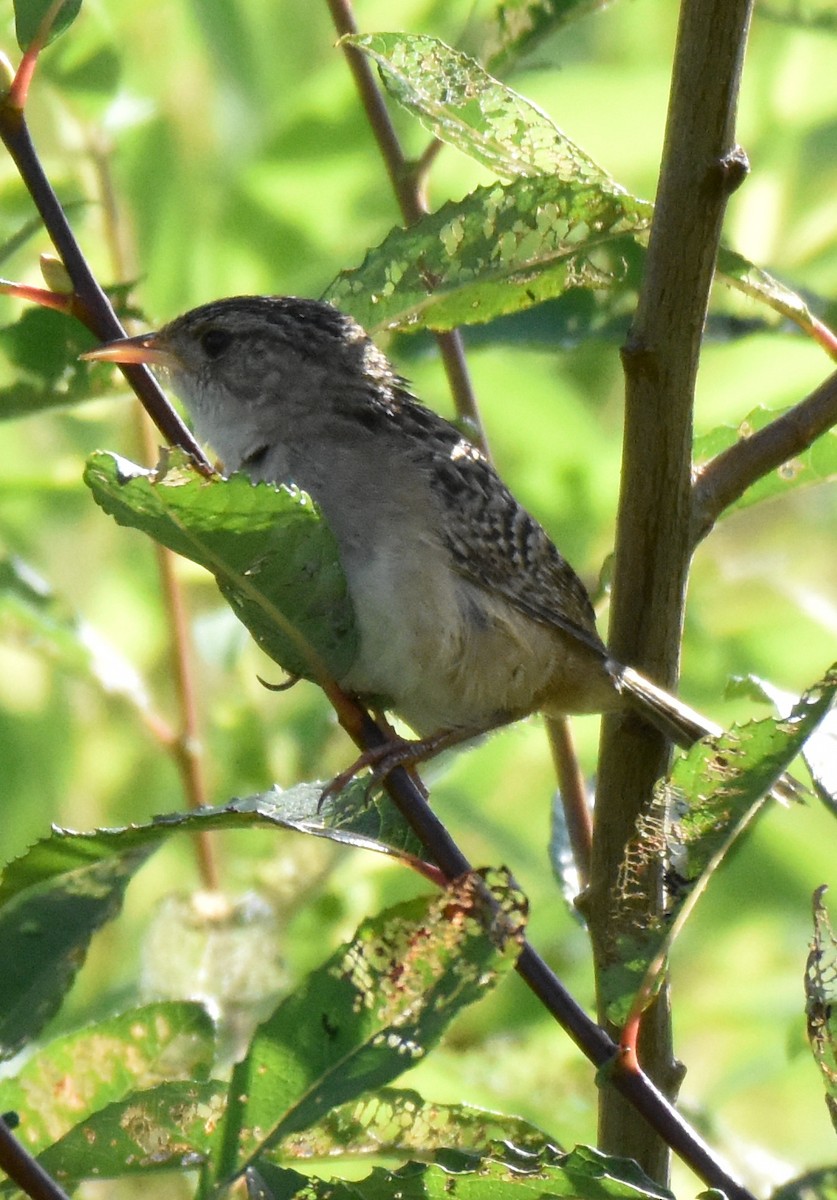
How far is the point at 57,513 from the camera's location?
4.04 metres

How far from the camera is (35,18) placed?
1.85m

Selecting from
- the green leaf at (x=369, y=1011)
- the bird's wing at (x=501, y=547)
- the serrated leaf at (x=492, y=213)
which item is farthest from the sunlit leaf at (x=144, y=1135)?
the bird's wing at (x=501, y=547)

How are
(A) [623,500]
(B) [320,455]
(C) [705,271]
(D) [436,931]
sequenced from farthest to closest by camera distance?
(B) [320,455]
(A) [623,500]
(C) [705,271]
(D) [436,931]

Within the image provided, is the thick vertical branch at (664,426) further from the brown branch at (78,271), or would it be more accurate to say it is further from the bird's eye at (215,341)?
the bird's eye at (215,341)

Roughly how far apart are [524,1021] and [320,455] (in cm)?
Answer: 131

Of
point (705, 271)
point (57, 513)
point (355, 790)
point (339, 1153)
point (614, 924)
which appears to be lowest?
point (339, 1153)

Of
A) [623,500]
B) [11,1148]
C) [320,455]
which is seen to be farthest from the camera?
[320,455]

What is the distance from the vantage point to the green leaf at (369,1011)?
1576mm

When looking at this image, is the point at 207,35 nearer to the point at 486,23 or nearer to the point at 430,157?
the point at 486,23

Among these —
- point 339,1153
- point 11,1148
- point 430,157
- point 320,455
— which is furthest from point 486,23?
point 11,1148

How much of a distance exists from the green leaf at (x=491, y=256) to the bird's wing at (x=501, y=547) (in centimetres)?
55

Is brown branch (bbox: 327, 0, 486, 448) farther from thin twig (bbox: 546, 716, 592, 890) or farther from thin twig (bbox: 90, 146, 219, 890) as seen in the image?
thin twig (bbox: 90, 146, 219, 890)

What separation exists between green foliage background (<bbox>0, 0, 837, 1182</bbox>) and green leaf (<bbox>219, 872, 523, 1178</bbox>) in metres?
1.57

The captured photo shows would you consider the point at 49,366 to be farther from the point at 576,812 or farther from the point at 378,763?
the point at 576,812
